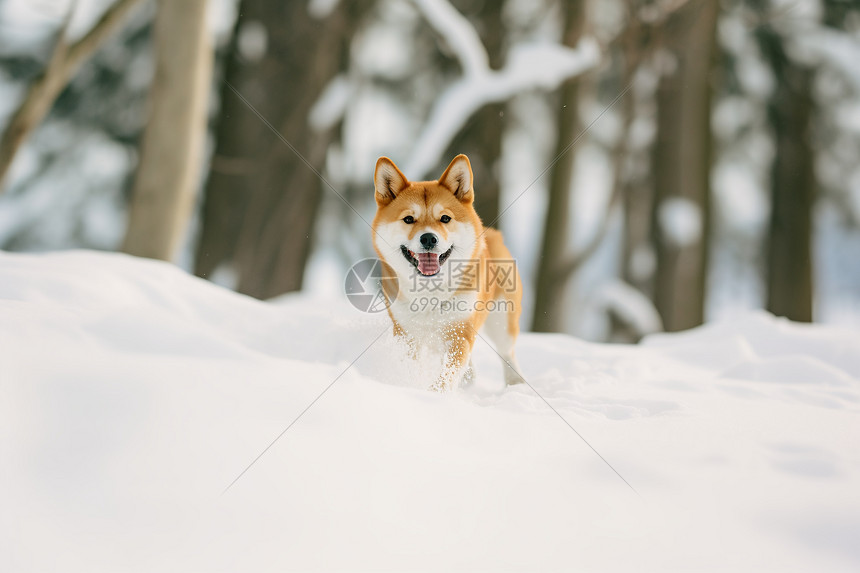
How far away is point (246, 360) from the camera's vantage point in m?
2.22

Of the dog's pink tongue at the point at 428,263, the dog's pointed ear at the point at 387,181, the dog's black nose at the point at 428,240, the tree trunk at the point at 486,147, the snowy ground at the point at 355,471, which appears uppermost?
the tree trunk at the point at 486,147

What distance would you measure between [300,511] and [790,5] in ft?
32.1

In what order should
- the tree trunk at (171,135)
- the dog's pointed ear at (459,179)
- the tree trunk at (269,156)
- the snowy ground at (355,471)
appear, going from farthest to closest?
the tree trunk at (269,156) → the tree trunk at (171,135) → the dog's pointed ear at (459,179) → the snowy ground at (355,471)

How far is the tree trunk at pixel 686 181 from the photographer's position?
750 cm

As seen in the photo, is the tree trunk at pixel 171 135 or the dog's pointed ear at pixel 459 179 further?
the tree trunk at pixel 171 135

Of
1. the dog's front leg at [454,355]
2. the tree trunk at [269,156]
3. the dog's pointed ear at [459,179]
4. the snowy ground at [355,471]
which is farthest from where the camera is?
the tree trunk at [269,156]

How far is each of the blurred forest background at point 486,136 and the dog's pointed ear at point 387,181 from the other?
252 centimetres

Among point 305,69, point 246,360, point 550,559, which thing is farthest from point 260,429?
point 305,69

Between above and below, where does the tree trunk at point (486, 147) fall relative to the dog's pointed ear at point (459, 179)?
above

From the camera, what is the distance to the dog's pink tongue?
11.1 feet

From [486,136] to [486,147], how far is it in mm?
145
